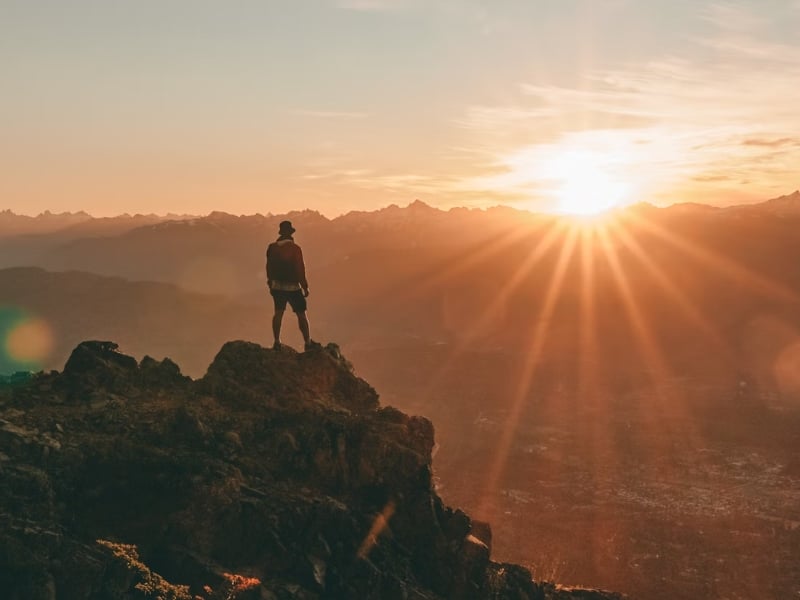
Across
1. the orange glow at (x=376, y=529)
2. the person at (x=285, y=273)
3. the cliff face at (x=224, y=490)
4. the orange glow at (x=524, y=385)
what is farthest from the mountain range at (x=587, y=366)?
the person at (x=285, y=273)

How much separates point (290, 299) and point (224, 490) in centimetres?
544

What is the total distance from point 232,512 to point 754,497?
1543 inches

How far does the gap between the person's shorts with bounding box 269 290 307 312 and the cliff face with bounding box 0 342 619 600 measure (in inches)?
45.1

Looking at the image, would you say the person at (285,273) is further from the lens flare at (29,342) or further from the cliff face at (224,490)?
the lens flare at (29,342)

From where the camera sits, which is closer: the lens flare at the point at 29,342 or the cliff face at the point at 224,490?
the cliff face at the point at 224,490

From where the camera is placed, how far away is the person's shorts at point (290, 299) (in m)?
15.4

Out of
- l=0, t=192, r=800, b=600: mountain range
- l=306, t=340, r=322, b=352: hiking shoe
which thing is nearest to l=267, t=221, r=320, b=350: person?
l=306, t=340, r=322, b=352: hiking shoe

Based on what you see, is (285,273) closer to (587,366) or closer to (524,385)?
(524,385)

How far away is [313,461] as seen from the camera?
42.3 ft

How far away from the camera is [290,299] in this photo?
51.1ft

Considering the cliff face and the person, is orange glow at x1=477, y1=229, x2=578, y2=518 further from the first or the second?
the person

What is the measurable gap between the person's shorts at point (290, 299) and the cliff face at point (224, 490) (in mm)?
1146

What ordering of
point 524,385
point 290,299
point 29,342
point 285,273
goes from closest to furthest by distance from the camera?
1. point 285,273
2. point 290,299
3. point 524,385
4. point 29,342

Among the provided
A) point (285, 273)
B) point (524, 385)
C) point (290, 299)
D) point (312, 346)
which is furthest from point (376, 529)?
point (524, 385)
